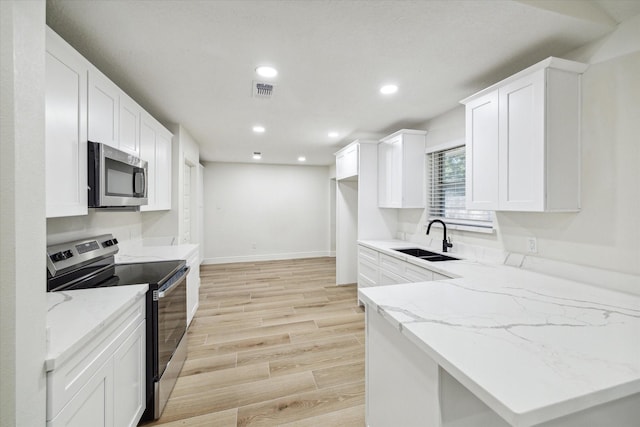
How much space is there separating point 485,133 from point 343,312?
2.64 metres

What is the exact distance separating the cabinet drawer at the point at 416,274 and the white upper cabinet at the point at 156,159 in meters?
2.68

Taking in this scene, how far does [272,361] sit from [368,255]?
5.96 ft

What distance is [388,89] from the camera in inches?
95.3

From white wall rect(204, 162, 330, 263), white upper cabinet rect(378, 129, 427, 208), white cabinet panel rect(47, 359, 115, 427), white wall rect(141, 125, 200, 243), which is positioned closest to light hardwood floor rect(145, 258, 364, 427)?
white cabinet panel rect(47, 359, 115, 427)

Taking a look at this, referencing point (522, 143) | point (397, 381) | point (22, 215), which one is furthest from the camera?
point (522, 143)

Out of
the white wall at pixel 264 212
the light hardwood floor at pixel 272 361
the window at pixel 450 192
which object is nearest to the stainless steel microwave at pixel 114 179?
the light hardwood floor at pixel 272 361

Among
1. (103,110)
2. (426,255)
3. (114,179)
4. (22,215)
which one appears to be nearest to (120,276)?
(114,179)

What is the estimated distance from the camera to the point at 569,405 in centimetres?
67

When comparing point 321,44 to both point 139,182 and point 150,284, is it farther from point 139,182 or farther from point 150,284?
point 150,284

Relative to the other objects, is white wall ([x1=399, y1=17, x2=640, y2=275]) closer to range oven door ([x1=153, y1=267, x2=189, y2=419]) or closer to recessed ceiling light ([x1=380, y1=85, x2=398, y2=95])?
recessed ceiling light ([x1=380, y1=85, x2=398, y2=95])

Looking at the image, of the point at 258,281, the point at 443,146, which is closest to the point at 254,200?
the point at 258,281

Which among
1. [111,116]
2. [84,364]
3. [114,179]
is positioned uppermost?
[111,116]

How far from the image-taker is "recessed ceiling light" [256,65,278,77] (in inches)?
79.3

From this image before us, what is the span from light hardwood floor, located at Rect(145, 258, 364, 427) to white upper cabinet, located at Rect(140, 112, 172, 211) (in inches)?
60.2
